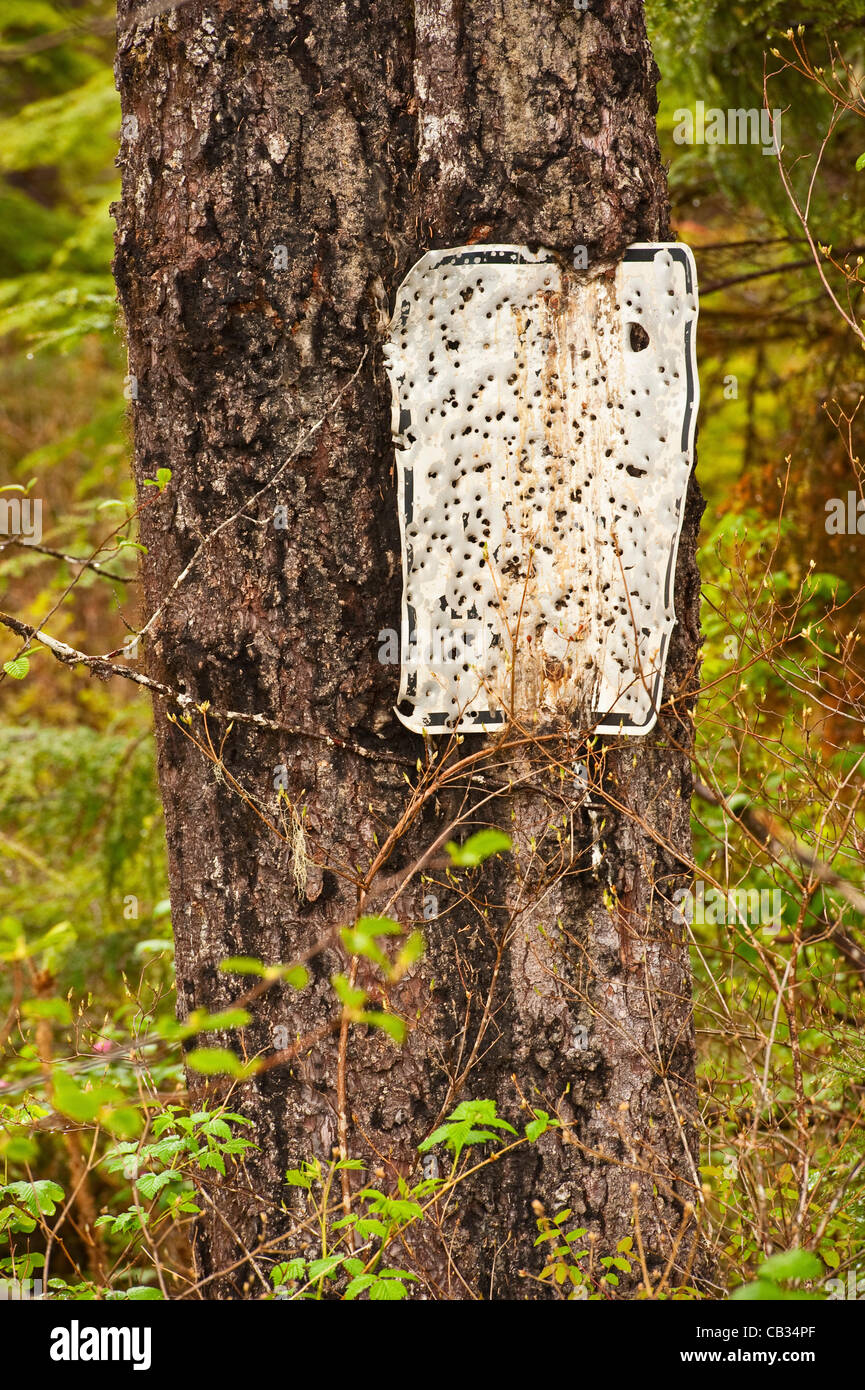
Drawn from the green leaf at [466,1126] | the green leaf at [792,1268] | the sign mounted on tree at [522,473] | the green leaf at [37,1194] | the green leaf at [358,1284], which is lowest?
the green leaf at [37,1194]

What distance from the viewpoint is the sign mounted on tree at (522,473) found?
86.3 inches

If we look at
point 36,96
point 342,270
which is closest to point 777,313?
point 342,270

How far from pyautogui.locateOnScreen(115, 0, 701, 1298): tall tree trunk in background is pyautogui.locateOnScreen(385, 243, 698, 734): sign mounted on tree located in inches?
2.6

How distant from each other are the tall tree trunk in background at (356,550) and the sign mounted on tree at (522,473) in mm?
66

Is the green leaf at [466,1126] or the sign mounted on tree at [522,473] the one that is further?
the sign mounted on tree at [522,473]

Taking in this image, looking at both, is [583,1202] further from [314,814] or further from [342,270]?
[342,270]

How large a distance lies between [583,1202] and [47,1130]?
3.57 feet

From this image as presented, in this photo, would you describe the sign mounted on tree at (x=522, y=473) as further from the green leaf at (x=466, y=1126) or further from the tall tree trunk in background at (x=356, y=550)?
the green leaf at (x=466, y=1126)

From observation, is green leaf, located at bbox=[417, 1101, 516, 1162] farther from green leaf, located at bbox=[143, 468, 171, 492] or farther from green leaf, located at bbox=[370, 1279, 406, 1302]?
green leaf, located at bbox=[143, 468, 171, 492]

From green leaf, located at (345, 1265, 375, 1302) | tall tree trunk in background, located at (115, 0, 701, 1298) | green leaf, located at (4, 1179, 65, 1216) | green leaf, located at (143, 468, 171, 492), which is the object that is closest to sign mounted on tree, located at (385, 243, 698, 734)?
tall tree trunk in background, located at (115, 0, 701, 1298)

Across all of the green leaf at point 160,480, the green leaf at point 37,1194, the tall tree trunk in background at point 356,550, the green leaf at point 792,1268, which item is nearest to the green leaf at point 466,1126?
the tall tree trunk in background at point 356,550

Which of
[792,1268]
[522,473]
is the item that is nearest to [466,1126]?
[792,1268]

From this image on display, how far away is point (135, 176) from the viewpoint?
7.29 ft

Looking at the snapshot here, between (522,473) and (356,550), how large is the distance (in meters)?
0.39
